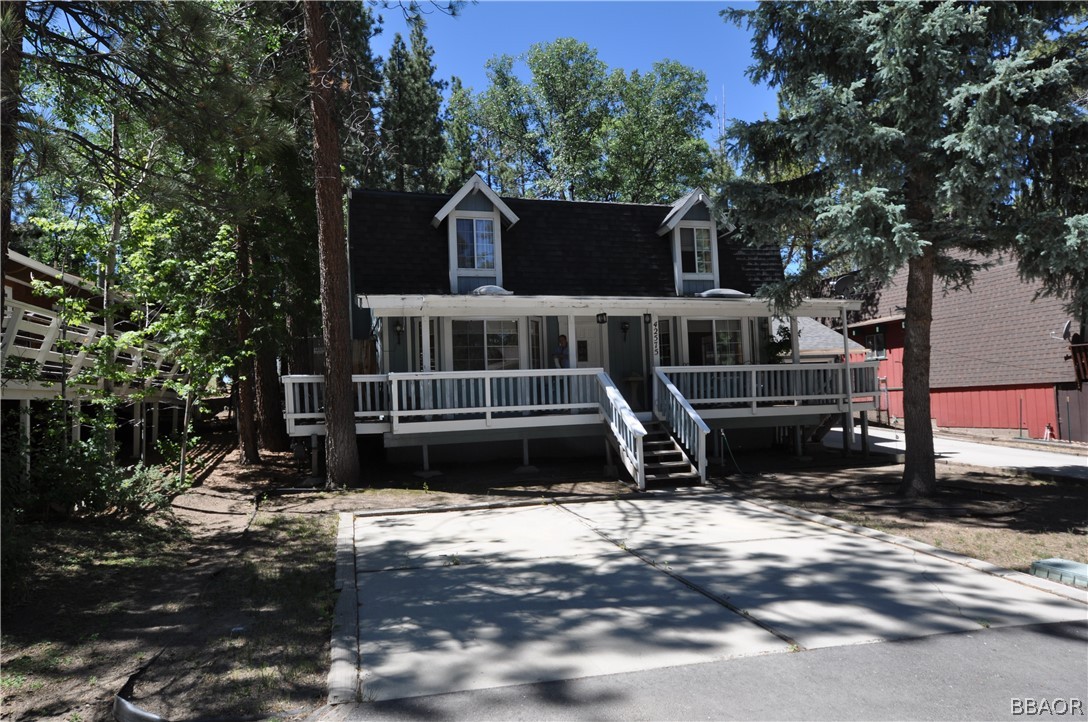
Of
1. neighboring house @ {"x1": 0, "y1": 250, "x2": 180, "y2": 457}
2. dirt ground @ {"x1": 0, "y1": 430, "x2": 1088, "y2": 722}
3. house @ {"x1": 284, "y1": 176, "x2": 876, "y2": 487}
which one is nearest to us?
dirt ground @ {"x1": 0, "y1": 430, "x2": 1088, "y2": 722}

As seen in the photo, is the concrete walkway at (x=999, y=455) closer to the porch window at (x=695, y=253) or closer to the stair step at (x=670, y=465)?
the porch window at (x=695, y=253)

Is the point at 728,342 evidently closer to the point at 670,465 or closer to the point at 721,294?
the point at 721,294

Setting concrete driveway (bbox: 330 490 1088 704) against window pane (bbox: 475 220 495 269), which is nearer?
concrete driveway (bbox: 330 490 1088 704)

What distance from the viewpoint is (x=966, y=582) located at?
608cm

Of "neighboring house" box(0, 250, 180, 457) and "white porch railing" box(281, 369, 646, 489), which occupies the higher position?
"neighboring house" box(0, 250, 180, 457)

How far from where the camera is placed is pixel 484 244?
611 inches

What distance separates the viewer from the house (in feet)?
42.7

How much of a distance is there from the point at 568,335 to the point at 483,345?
6.45 feet

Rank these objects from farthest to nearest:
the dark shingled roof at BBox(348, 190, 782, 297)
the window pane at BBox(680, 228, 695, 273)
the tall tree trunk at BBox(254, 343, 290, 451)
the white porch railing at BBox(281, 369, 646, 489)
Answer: the tall tree trunk at BBox(254, 343, 290, 451), the window pane at BBox(680, 228, 695, 273), the dark shingled roof at BBox(348, 190, 782, 297), the white porch railing at BBox(281, 369, 646, 489)

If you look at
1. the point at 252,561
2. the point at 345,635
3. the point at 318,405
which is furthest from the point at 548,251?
the point at 345,635

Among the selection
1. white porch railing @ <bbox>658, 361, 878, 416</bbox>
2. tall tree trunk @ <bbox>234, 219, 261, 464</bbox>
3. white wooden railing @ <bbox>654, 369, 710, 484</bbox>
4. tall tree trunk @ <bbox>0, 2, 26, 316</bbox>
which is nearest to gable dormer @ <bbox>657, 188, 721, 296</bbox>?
white porch railing @ <bbox>658, 361, 878, 416</bbox>

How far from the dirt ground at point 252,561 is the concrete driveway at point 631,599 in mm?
478

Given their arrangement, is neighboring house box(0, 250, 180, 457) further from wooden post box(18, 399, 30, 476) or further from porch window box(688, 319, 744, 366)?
porch window box(688, 319, 744, 366)

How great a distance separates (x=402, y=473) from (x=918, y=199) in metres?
10.2
